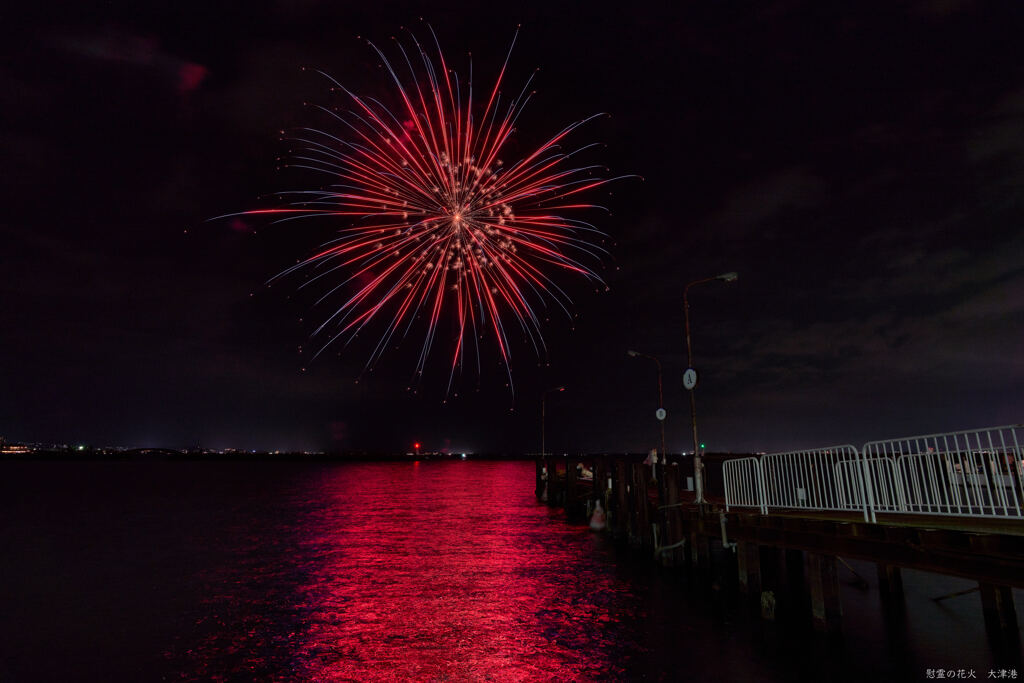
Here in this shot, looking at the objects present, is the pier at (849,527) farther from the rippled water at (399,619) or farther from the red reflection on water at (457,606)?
the red reflection on water at (457,606)

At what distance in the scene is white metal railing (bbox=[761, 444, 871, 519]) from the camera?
14820mm

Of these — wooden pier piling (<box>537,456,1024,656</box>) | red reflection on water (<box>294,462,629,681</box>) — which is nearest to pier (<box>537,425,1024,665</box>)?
wooden pier piling (<box>537,456,1024,656</box>)

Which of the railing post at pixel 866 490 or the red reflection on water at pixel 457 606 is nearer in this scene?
the railing post at pixel 866 490

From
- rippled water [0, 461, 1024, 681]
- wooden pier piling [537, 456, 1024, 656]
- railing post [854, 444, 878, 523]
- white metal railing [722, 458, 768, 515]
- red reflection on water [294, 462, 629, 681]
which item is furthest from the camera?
white metal railing [722, 458, 768, 515]

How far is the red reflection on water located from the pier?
4.40 meters

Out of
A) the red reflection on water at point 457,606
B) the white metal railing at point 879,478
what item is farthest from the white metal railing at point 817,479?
the red reflection on water at point 457,606

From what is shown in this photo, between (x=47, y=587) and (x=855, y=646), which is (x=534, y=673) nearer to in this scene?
(x=855, y=646)

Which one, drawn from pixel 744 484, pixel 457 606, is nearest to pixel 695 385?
pixel 744 484

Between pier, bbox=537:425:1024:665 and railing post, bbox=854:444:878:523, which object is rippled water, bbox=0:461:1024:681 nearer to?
pier, bbox=537:425:1024:665

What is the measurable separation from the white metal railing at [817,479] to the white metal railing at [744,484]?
0.70 ft

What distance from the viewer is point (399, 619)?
1986cm

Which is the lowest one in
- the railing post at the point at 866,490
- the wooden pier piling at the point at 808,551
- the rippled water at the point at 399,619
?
the rippled water at the point at 399,619

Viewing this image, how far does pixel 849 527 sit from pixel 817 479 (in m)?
2.52

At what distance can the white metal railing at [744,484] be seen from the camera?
1877cm
